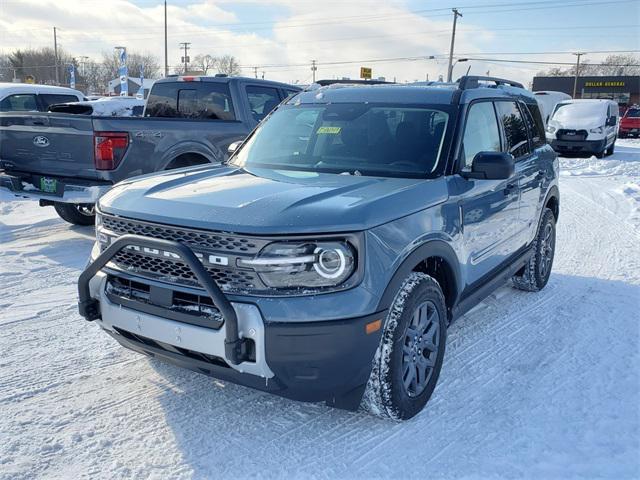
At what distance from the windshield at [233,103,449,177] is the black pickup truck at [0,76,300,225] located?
8.56 feet

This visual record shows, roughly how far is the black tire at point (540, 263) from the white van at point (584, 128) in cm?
1446

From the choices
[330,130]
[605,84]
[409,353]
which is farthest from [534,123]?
[605,84]

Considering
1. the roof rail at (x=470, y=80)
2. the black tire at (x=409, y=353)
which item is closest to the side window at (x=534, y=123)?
the roof rail at (x=470, y=80)

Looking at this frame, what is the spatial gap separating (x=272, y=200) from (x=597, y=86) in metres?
72.7

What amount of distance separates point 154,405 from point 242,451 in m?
0.73

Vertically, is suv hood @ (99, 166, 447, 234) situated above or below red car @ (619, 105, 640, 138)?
below

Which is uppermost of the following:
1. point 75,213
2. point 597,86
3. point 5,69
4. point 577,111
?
point 5,69

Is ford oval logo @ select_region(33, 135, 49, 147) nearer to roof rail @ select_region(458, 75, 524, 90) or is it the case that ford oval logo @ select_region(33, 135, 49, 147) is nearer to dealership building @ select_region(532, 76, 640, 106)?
roof rail @ select_region(458, 75, 524, 90)

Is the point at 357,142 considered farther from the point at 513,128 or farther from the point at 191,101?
the point at 191,101

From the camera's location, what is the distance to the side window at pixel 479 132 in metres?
3.95

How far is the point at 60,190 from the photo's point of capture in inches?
255

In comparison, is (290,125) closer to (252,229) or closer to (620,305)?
(252,229)

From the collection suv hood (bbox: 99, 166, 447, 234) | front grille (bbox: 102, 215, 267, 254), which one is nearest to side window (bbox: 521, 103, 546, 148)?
suv hood (bbox: 99, 166, 447, 234)

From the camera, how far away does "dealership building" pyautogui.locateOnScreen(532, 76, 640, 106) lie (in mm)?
64875
